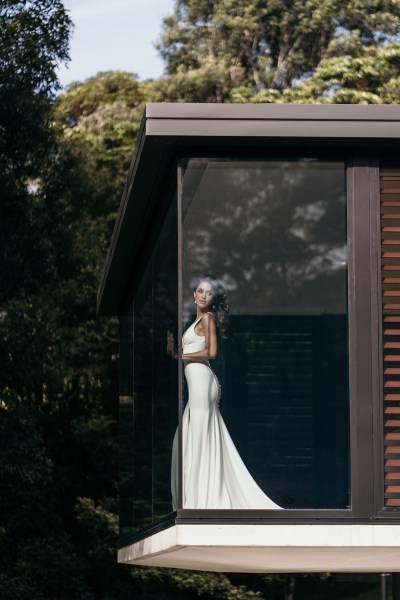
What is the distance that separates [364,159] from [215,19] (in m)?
21.5

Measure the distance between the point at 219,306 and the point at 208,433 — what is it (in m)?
0.71

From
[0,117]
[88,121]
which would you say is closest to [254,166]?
[0,117]

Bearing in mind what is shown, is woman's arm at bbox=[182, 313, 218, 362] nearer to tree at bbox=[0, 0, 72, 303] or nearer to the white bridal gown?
the white bridal gown

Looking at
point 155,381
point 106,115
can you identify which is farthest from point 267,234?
point 106,115

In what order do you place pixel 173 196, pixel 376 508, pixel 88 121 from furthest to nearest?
pixel 88 121
pixel 173 196
pixel 376 508

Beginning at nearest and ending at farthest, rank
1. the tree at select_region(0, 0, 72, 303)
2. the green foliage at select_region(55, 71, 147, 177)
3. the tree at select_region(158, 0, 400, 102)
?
the tree at select_region(0, 0, 72, 303)
the green foliage at select_region(55, 71, 147, 177)
the tree at select_region(158, 0, 400, 102)

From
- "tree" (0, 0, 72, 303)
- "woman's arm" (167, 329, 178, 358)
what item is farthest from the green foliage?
"woman's arm" (167, 329, 178, 358)

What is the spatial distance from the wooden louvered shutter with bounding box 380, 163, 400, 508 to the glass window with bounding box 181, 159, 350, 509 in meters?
0.24

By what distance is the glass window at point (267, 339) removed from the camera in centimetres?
682

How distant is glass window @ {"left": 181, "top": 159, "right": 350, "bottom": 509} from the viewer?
682cm

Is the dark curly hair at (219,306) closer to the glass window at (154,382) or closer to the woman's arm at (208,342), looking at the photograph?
the woman's arm at (208,342)

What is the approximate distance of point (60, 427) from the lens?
21.5m

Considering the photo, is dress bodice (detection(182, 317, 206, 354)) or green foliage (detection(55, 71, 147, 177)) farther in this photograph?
green foliage (detection(55, 71, 147, 177))

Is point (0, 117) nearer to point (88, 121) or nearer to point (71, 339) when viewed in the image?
point (71, 339)
